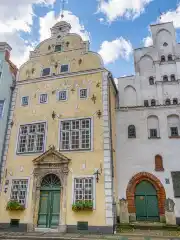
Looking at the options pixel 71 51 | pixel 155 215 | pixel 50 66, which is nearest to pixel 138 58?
pixel 71 51

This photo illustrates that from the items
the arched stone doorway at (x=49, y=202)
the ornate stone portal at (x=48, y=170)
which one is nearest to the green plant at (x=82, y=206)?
the ornate stone portal at (x=48, y=170)

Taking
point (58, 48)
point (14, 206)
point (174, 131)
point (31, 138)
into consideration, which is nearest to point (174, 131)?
point (174, 131)

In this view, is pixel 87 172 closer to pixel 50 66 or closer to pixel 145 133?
pixel 145 133

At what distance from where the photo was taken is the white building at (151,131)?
46.9 ft

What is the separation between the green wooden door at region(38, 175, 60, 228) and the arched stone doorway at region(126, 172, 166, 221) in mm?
4635

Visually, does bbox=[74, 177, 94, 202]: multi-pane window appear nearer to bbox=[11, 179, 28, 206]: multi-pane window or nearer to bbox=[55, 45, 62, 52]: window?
bbox=[11, 179, 28, 206]: multi-pane window

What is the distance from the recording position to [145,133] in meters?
15.7

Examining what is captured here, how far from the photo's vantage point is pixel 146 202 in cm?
1434

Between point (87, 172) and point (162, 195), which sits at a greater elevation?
point (87, 172)

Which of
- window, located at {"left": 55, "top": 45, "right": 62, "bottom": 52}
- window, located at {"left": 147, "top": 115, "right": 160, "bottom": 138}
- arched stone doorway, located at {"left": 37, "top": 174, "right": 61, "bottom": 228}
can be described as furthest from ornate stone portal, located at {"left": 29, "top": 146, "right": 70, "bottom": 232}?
window, located at {"left": 55, "top": 45, "right": 62, "bottom": 52}

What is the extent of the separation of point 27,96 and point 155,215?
11802 millimetres

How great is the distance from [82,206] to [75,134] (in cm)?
436

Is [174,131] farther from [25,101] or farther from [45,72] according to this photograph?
[25,101]

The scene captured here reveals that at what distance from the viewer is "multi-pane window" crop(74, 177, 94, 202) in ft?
41.2
